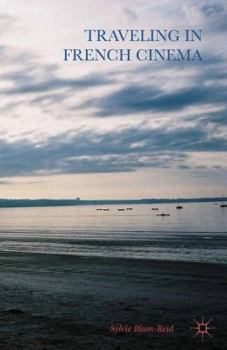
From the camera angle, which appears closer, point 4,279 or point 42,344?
point 42,344

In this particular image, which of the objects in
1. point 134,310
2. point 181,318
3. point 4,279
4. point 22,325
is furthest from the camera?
point 4,279

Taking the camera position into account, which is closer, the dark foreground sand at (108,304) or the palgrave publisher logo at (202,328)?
the dark foreground sand at (108,304)

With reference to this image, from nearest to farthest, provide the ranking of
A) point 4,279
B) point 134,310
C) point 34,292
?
point 134,310, point 34,292, point 4,279

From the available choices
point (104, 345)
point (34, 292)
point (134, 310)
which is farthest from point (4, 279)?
point (104, 345)

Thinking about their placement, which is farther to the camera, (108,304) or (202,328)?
(108,304)

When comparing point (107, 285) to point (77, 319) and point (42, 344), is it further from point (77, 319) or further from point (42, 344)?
point (42, 344)

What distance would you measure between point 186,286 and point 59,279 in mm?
6886

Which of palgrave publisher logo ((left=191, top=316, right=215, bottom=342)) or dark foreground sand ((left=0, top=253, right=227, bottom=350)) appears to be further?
palgrave publisher logo ((left=191, top=316, right=215, bottom=342))

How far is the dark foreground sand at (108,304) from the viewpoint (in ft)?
40.6

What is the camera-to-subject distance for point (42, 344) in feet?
39.2

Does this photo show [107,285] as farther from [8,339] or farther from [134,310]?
[8,339]

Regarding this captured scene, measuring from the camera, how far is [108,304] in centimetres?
1777

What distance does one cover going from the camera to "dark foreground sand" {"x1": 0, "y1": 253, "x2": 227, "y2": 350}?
40.6 feet

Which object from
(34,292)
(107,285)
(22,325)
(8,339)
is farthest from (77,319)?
(107,285)
